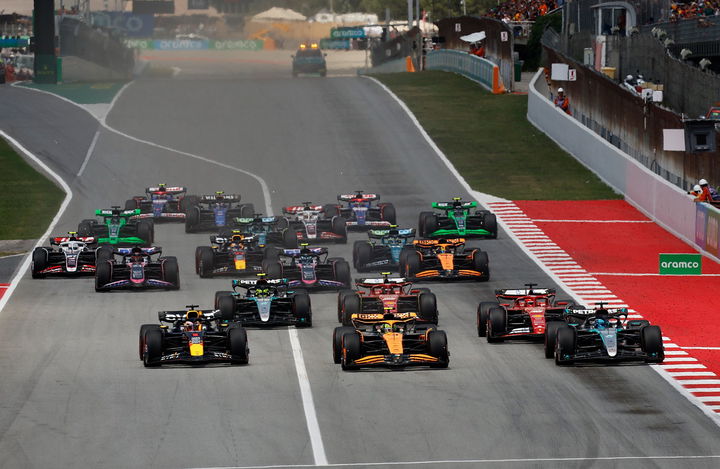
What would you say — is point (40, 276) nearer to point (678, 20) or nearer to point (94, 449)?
point (94, 449)

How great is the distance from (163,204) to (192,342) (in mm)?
19597

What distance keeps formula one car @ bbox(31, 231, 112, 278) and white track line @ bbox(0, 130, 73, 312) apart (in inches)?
26.2

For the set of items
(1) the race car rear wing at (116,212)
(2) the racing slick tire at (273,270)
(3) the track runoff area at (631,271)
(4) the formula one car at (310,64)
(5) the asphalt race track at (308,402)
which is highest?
(4) the formula one car at (310,64)

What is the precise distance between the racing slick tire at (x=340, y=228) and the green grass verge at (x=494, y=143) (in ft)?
32.1

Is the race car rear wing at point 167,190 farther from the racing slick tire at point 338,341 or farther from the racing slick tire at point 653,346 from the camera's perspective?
the racing slick tire at point 653,346

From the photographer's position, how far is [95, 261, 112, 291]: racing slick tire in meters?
33.1

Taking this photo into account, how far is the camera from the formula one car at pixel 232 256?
3500 cm

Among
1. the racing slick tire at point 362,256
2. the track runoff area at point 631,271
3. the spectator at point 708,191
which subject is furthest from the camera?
the spectator at point 708,191

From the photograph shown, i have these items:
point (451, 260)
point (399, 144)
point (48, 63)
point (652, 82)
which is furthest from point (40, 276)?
point (48, 63)

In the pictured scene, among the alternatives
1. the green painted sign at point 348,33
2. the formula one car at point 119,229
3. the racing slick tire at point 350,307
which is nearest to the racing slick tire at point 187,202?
the formula one car at point 119,229

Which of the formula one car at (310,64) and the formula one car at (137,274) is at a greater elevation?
the formula one car at (310,64)

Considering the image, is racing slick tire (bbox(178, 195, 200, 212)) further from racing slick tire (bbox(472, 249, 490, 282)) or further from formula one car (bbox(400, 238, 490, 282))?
racing slick tire (bbox(472, 249, 490, 282))

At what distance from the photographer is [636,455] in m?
19.8

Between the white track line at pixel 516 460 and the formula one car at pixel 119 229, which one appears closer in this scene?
the white track line at pixel 516 460
